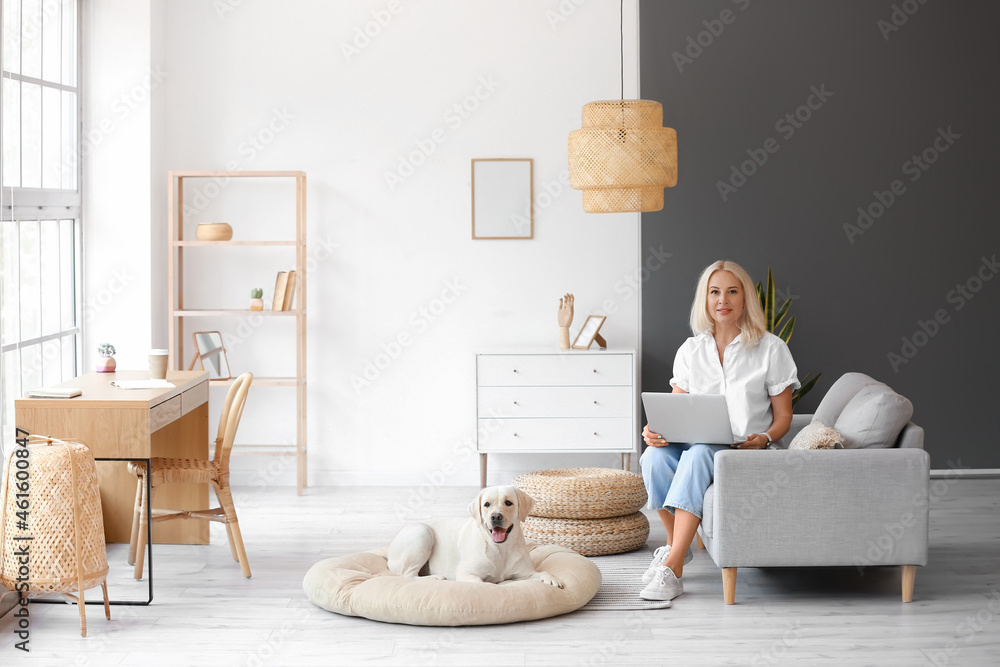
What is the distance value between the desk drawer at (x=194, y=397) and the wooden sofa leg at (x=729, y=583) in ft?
7.31

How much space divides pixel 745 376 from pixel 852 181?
7.05 feet

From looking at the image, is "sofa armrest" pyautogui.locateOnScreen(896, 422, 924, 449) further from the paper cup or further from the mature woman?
the paper cup

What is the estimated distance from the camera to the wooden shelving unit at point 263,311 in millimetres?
5266

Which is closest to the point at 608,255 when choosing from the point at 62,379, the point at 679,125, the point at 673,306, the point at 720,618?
the point at 673,306

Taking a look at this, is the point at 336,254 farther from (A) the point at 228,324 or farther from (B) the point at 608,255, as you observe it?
(B) the point at 608,255

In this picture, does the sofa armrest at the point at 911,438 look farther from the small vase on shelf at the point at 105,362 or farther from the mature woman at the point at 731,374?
the small vase on shelf at the point at 105,362

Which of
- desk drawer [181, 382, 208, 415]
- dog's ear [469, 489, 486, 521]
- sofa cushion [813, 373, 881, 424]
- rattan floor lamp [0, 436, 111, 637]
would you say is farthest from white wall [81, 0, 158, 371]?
sofa cushion [813, 373, 881, 424]

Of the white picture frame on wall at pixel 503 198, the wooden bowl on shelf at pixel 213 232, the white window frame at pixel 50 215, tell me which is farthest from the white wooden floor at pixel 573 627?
the white picture frame on wall at pixel 503 198

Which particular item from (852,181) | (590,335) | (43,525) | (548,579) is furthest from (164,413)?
(852,181)

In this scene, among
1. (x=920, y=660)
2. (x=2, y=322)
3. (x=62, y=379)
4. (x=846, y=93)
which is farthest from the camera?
(x=846, y=93)

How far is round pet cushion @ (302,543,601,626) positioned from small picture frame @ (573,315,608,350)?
1.92 meters

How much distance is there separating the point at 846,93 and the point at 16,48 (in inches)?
Answer: 168

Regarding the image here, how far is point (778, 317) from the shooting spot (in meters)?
5.38

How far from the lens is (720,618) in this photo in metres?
3.40
